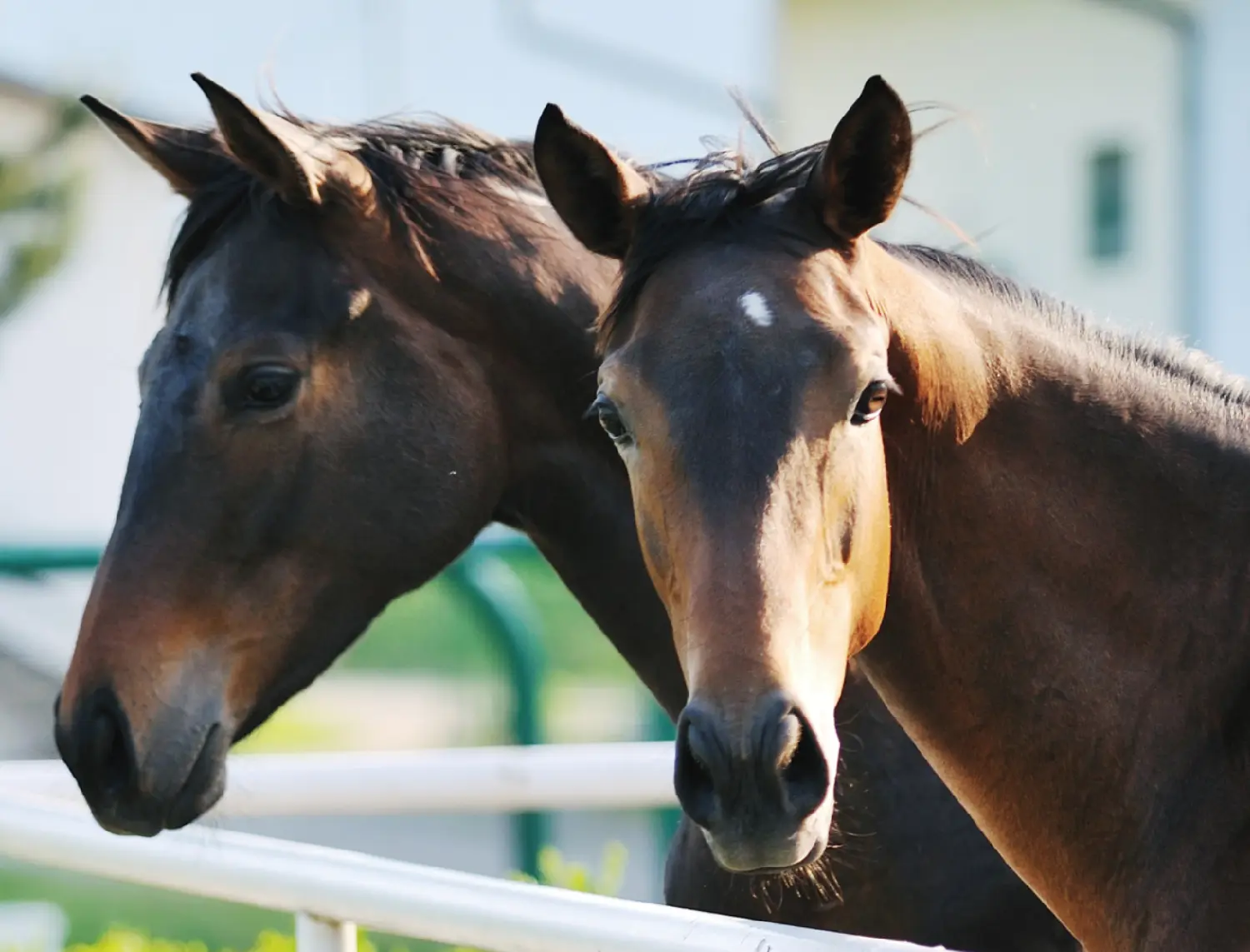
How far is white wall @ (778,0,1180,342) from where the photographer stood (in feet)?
53.9

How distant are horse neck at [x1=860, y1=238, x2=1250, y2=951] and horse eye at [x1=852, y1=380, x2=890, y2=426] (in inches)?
5.8

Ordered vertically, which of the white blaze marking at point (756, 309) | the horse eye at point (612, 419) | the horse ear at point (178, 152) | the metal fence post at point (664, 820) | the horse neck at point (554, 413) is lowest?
the metal fence post at point (664, 820)

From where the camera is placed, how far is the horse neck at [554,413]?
10.3 ft

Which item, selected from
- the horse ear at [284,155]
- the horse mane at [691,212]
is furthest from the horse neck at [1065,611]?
the horse ear at [284,155]

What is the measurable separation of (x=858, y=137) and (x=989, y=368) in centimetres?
41

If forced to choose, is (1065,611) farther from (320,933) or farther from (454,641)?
(454,641)

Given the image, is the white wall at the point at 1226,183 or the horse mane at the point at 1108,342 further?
the white wall at the point at 1226,183

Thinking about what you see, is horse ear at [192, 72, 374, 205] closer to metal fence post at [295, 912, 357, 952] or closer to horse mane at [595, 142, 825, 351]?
horse mane at [595, 142, 825, 351]

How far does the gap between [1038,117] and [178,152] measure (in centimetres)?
1502

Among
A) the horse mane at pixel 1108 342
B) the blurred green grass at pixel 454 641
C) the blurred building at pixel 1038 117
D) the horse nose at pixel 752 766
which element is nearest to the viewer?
the horse nose at pixel 752 766

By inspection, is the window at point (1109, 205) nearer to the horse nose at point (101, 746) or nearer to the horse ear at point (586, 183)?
the horse ear at point (586, 183)

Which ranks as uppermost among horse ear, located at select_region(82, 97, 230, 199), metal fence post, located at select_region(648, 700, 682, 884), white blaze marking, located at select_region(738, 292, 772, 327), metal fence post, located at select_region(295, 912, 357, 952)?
white blaze marking, located at select_region(738, 292, 772, 327)

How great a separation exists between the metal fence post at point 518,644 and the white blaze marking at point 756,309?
362cm

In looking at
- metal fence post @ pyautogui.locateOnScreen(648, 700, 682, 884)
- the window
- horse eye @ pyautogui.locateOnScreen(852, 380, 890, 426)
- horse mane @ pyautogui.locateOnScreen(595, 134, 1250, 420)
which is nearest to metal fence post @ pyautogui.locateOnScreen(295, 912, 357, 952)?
horse mane @ pyautogui.locateOnScreen(595, 134, 1250, 420)
